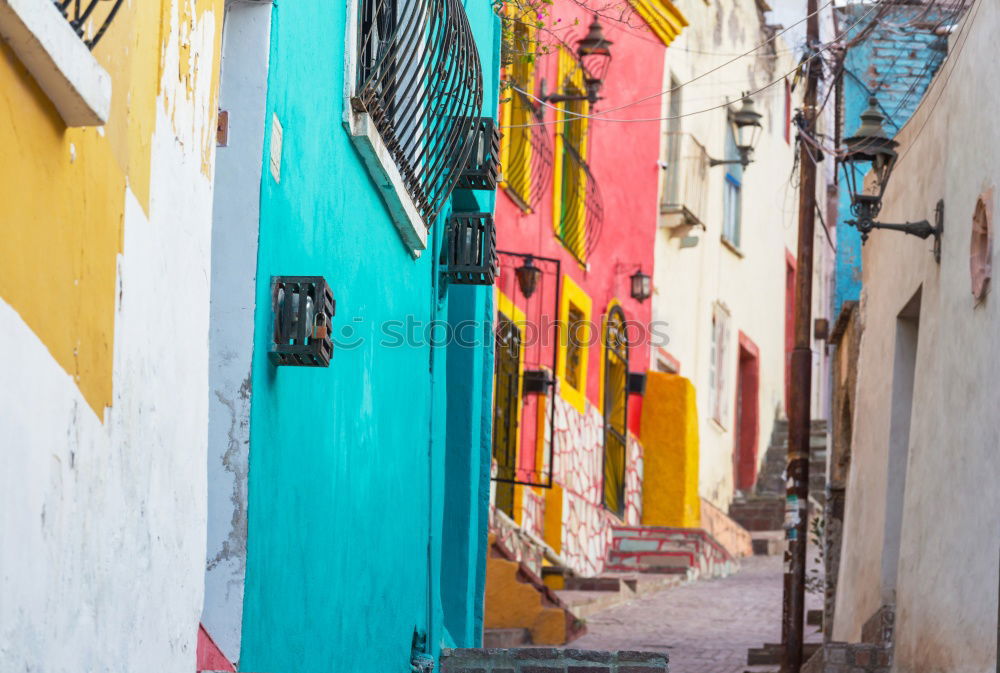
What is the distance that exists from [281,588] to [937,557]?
430cm

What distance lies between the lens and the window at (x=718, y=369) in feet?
80.6

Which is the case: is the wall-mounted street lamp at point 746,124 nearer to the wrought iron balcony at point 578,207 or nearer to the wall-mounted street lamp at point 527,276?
the wrought iron balcony at point 578,207

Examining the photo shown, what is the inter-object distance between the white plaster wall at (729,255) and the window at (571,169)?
2.61m

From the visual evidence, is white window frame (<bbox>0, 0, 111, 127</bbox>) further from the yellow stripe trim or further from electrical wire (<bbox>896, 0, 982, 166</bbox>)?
the yellow stripe trim

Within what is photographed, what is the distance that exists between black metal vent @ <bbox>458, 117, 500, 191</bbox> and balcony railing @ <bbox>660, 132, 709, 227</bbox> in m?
13.5

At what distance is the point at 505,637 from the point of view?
495 inches

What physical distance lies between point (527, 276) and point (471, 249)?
7426 millimetres

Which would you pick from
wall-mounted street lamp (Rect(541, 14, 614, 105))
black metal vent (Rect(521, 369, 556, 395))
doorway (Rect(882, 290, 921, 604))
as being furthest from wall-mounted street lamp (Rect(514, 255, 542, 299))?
doorway (Rect(882, 290, 921, 604))

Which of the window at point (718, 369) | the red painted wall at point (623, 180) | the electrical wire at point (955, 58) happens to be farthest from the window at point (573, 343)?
the electrical wire at point (955, 58)

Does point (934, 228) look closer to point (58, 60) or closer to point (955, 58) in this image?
point (955, 58)

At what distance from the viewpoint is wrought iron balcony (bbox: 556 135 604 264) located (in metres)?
18.0

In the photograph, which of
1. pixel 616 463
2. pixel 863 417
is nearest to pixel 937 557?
pixel 863 417

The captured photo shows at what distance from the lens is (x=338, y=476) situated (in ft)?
20.3

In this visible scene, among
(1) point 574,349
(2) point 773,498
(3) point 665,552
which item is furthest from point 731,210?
(3) point 665,552
